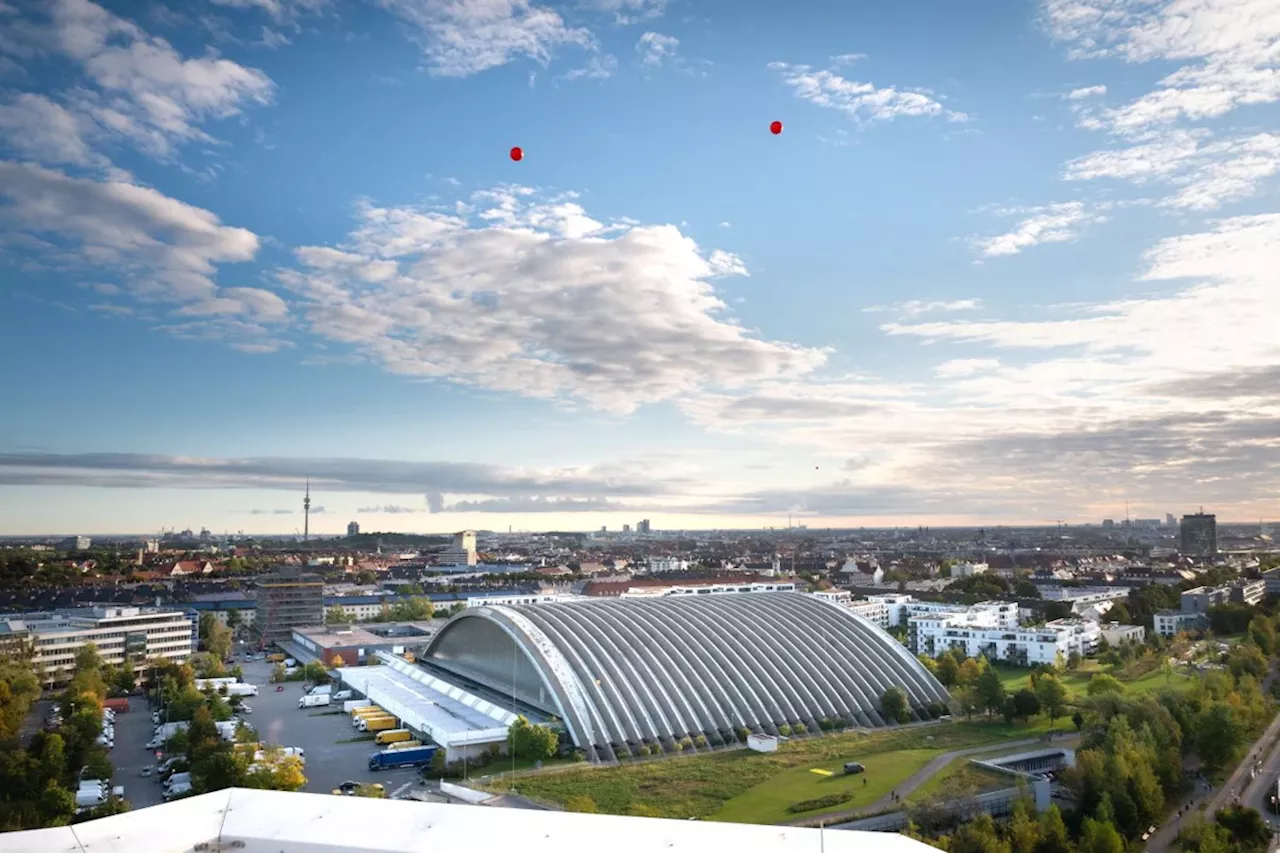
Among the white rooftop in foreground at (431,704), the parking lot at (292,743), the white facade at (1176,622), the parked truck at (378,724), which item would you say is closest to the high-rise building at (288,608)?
the parking lot at (292,743)

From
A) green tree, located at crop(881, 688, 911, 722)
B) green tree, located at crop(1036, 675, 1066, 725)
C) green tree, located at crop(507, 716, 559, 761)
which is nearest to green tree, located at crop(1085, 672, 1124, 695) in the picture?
green tree, located at crop(1036, 675, 1066, 725)

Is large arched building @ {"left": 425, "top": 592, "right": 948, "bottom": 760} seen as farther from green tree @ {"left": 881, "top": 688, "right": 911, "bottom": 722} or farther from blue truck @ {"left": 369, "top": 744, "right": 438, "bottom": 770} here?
blue truck @ {"left": 369, "top": 744, "right": 438, "bottom": 770}

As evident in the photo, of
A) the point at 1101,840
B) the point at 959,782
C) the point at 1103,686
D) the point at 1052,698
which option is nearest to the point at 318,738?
the point at 959,782

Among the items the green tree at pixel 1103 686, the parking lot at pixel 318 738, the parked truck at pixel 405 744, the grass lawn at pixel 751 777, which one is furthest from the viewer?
the green tree at pixel 1103 686

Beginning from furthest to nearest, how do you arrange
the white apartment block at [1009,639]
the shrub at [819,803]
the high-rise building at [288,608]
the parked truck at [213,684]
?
the high-rise building at [288,608] → the white apartment block at [1009,639] → the parked truck at [213,684] → the shrub at [819,803]

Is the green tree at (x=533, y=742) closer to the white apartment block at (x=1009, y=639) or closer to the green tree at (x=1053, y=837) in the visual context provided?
the green tree at (x=1053, y=837)

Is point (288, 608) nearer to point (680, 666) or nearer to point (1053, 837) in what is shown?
point (680, 666)
